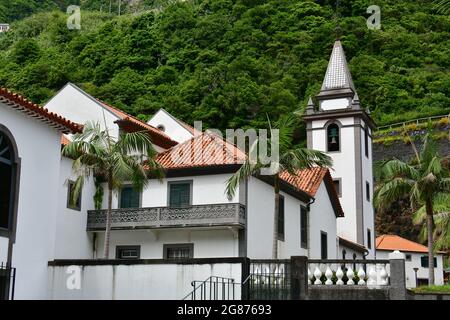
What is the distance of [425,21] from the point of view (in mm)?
78000

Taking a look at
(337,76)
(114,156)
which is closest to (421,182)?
(114,156)

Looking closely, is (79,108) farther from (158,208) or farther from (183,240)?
(183,240)

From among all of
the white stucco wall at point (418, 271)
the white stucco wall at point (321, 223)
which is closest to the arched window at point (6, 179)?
the white stucco wall at point (321, 223)

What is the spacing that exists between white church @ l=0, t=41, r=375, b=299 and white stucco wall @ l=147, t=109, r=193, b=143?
6cm

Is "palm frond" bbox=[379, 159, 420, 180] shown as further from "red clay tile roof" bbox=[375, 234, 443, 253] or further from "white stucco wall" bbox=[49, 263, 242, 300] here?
"red clay tile roof" bbox=[375, 234, 443, 253]

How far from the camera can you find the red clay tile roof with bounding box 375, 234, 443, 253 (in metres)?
53.9

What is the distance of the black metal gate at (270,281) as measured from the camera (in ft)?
55.3

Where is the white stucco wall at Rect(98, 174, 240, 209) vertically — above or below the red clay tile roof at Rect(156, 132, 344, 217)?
below

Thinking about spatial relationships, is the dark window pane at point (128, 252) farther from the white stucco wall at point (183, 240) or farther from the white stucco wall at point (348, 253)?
the white stucco wall at point (348, 253)

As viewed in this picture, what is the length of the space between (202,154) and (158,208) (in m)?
2.89

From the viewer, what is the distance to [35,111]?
19.1 meters

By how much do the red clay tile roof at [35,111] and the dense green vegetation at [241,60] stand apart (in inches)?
1505

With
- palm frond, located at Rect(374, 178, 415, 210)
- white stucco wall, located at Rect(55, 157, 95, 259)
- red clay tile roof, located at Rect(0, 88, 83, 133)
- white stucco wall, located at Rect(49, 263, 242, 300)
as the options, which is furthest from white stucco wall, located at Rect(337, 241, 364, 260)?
red clay tile roof, located at Rect(0, 88, 83, 133)
